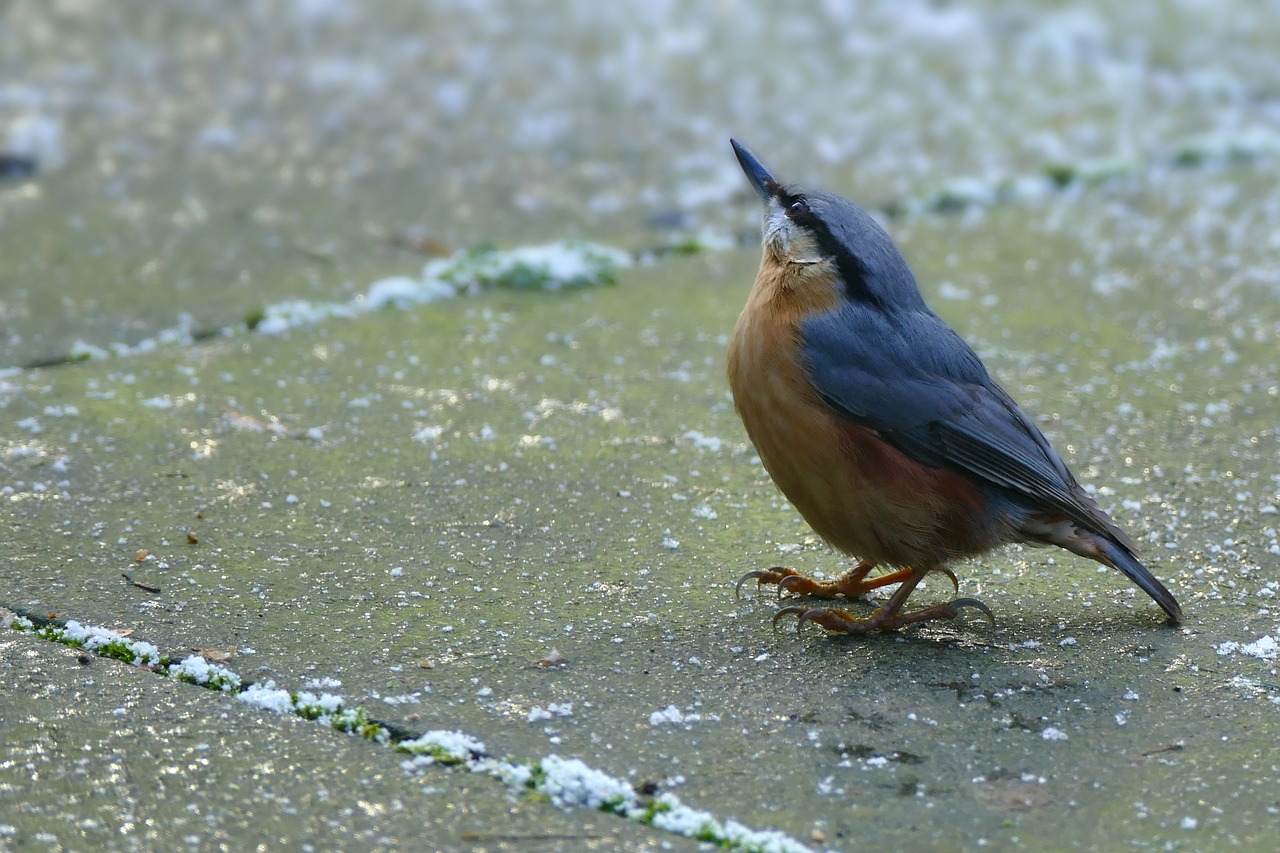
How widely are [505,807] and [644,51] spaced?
5.11m

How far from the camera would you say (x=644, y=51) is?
6.84 m

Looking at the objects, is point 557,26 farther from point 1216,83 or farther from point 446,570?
point 446,570

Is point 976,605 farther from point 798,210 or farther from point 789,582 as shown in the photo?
point 798,210

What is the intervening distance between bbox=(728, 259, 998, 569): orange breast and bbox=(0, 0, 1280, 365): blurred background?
81.4 inches

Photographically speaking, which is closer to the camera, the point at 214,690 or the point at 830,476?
the point at 214,690

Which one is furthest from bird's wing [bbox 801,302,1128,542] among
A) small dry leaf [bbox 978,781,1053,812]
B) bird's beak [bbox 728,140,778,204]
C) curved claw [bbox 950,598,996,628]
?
small dry leaf [bbox 978,781,1053,812]

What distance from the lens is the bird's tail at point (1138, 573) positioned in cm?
302

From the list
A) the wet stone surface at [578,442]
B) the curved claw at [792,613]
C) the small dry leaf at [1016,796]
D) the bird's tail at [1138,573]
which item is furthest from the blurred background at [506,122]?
the small dry leaf at [1016,796]

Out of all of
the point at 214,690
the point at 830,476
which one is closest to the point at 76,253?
the point at 214,690

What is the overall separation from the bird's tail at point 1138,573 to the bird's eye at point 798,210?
3.37 feet

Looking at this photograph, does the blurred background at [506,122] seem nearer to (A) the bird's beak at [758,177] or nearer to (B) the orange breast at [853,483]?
(A) the bird's beak at [758,177]

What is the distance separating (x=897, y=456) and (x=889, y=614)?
13.6 inches

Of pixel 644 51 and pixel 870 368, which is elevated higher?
pixel 644 51

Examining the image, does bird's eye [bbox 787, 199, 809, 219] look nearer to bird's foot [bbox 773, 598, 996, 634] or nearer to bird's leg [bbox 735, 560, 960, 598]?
bird's leg [bbox 735, 560, 960, 598]
